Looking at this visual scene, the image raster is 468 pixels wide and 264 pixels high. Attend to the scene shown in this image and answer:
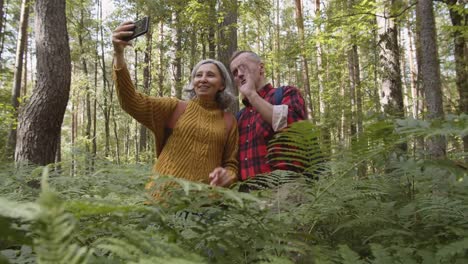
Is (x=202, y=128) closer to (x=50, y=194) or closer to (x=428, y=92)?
(x=50, y=194)

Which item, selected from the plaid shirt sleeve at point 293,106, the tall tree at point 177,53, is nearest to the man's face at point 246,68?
the plaid shirt sleeve at point 293,106

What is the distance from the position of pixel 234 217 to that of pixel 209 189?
258mm

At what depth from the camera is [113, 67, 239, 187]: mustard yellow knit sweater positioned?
7.83 ft

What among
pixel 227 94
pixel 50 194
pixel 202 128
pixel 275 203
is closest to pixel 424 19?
pixel 227 94

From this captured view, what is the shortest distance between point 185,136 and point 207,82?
1.68 feet

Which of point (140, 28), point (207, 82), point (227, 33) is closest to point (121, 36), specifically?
point (140, 28)

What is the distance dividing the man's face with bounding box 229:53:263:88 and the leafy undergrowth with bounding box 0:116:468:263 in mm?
1225

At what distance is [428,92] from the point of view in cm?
557

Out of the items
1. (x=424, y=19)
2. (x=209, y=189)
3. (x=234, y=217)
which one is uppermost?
(x=424, y=19)

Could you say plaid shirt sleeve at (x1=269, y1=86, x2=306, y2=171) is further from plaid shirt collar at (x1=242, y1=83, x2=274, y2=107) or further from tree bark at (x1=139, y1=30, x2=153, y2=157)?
tree bark at (x1=139, y1=30, x2=153, y2=157)

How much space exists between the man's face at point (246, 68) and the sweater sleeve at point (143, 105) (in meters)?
0.57

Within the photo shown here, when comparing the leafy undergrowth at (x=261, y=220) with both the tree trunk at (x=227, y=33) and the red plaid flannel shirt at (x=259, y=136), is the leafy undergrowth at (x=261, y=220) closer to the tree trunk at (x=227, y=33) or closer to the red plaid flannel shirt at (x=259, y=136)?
the red plaid flannel shirt at (x=259, y=136)

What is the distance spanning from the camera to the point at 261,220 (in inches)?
49.8

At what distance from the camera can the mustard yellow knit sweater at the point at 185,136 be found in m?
2.39
